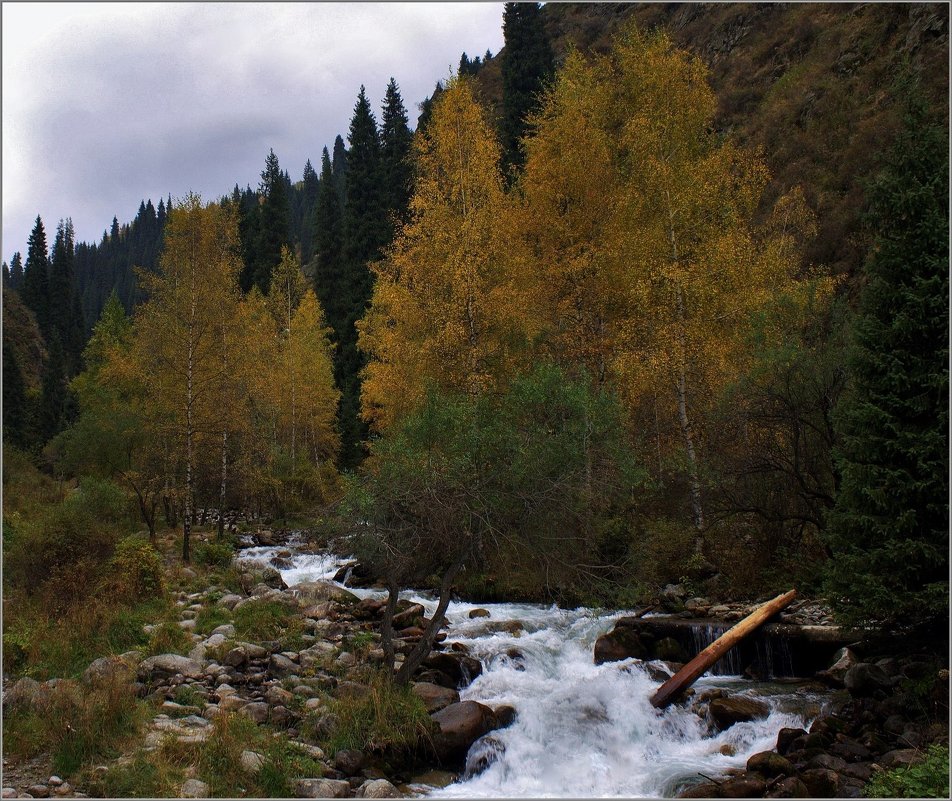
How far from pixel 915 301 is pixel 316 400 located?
2442cm

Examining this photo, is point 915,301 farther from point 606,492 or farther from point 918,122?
point 606,492

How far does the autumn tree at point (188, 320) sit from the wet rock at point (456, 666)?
30.2 ft

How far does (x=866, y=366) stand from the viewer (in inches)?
313

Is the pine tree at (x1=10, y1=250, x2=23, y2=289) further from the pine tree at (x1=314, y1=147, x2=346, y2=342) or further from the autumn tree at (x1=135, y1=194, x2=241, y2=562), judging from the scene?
the autumn tree at (x1=135, y1=194, x2=241, y2=562)

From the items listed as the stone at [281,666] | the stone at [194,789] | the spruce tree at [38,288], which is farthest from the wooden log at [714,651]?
the spruce tree at [38,288]

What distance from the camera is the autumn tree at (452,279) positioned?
1430 cm

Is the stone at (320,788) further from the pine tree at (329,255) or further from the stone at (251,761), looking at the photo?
the pine tree at (329,255)

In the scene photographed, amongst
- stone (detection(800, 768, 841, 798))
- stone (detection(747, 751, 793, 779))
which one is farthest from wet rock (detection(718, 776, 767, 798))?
stone (detection(800, 768, 841, 798))

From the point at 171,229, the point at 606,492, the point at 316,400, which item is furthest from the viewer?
the point at 316,400

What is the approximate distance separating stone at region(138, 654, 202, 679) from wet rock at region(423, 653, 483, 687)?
3266 mm

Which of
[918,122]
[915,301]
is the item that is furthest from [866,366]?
[918,122]

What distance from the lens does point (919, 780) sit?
5.77 metres

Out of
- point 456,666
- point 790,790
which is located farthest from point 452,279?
point 790,790

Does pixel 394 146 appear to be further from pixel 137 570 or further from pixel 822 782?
pixel 822 782
